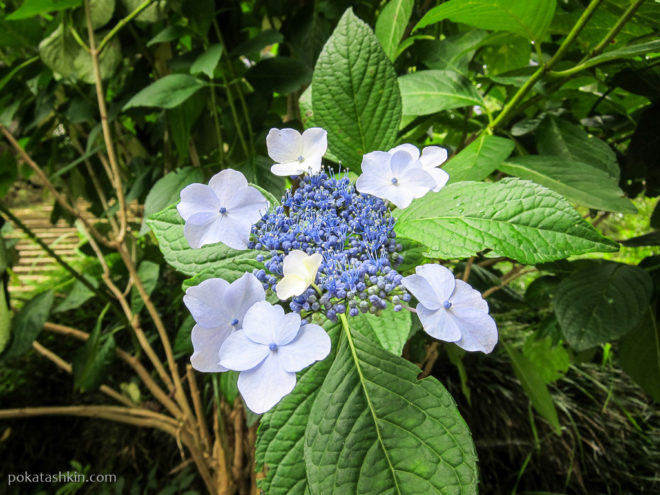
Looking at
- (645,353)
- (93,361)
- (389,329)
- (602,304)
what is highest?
(389,329)

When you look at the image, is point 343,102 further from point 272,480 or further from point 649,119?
point 649,119

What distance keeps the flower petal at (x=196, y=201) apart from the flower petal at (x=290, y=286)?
0.09 metres

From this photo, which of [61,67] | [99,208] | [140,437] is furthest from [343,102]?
[140,437]

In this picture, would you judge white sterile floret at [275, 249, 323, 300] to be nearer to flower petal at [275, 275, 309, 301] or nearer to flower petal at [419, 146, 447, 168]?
flower petal at [275, 275, 309, 301]

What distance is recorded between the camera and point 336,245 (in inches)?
11.9

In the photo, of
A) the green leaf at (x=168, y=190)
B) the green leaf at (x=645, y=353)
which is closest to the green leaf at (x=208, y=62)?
the green leaf at (x=168, y=190)

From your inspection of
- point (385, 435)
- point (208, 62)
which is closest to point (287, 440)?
point (385, 435)

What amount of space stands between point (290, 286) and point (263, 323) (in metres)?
0.03

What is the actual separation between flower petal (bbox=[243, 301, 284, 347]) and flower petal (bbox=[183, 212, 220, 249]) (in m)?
0.07

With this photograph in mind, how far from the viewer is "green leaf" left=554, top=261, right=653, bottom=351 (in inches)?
22.8

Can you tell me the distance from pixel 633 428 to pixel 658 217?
4.34 ft

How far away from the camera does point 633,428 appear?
154cm

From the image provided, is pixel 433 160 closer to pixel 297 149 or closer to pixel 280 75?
pixel 297 149

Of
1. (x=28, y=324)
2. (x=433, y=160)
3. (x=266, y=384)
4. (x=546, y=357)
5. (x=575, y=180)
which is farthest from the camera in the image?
(x=546, y=357)
